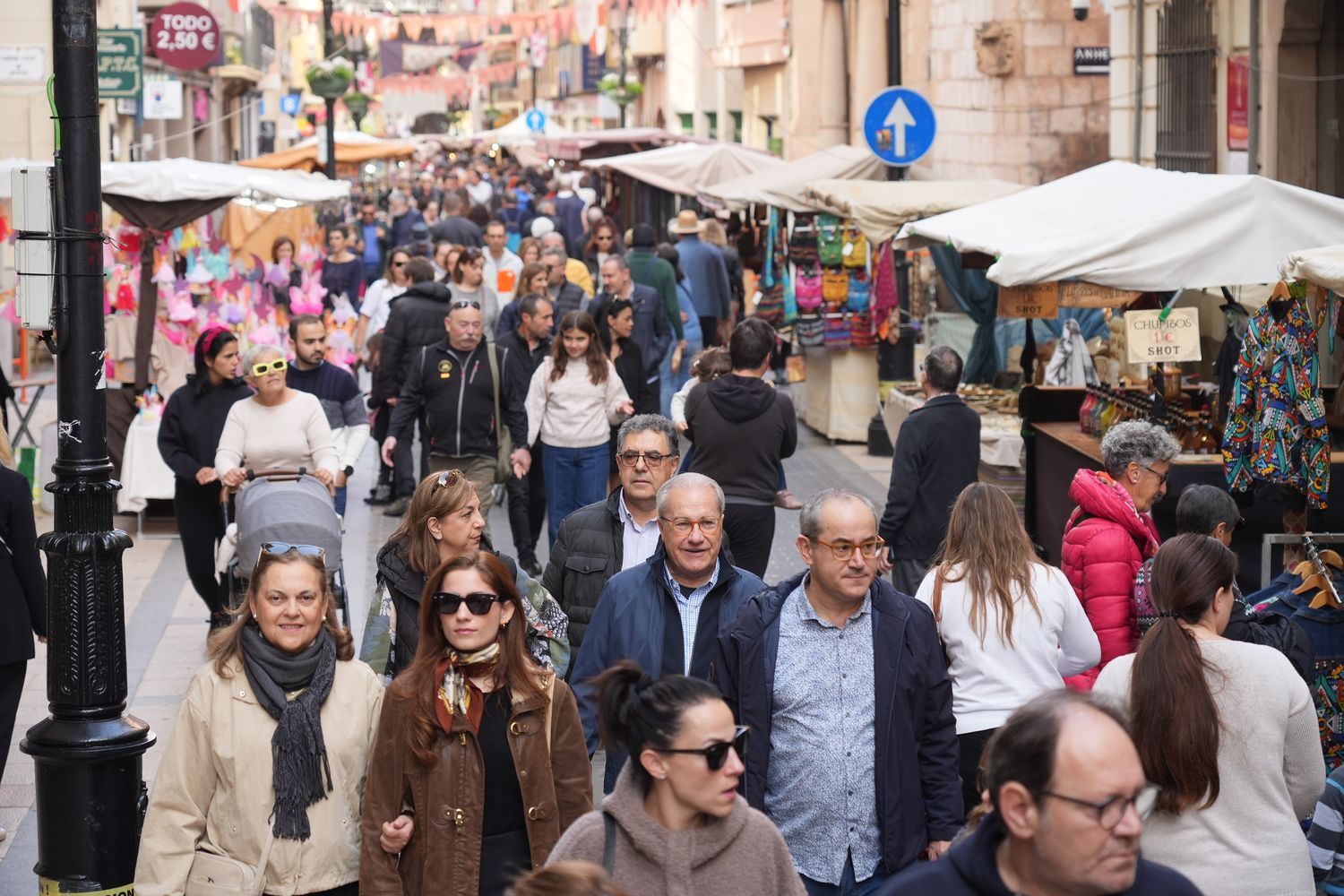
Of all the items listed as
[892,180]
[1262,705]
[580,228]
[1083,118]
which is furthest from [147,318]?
[580,228]

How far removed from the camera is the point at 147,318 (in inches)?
550

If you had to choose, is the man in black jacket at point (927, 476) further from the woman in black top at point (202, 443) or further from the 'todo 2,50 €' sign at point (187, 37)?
the 'todo 2,50 €' sign at point (187, 37)

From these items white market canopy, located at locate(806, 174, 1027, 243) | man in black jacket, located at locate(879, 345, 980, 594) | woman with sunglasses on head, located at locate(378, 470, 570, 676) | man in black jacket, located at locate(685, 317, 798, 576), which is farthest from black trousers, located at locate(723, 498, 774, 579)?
white market canopy, located at locate(806, 174, 1027, 243)

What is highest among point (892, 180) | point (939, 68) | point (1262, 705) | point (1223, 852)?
point (939, 68)

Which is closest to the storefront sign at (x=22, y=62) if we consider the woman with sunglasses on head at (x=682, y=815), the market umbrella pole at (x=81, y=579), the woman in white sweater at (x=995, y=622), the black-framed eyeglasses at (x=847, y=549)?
the market umbrella pole at (x=81, y=579)

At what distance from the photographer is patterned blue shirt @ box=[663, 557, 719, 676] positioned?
559 centimetres

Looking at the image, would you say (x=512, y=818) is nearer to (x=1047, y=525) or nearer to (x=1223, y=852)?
(x=1223, y=852)

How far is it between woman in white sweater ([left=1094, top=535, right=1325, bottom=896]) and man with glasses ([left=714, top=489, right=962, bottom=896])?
0.51 m

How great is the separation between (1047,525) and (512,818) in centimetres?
652

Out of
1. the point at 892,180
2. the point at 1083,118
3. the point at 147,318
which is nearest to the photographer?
the point at 147,318

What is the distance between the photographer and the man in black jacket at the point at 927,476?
8.59 meters

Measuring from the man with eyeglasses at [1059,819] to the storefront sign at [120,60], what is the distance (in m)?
18.5

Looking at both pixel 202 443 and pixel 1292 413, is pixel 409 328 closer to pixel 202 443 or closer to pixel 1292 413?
pixel 202 443

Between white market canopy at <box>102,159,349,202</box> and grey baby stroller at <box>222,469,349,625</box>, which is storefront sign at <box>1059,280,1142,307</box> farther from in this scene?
white market canopy at <box>102,159,349,202</box>
